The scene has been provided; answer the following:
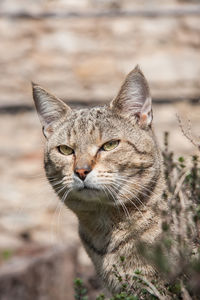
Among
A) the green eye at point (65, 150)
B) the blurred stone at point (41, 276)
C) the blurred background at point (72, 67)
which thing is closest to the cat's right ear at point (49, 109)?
the green eye at point (65, 150)

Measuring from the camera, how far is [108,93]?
5.97 meters

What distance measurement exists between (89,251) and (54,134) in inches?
29.0

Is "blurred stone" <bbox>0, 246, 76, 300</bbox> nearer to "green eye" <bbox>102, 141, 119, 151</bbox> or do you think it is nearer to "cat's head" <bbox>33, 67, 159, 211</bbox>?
"cat's head" <bbox>33, 67, 159, 211</bbox>

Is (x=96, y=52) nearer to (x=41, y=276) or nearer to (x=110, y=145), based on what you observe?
(x=41, y=276)

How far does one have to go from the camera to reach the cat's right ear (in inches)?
134

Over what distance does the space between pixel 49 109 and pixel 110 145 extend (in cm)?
59

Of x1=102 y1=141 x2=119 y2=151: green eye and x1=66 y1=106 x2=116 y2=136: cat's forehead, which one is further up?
x1=66 y1=106 x2=116 y2=136: cat's forehead

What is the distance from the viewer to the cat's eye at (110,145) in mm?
3026

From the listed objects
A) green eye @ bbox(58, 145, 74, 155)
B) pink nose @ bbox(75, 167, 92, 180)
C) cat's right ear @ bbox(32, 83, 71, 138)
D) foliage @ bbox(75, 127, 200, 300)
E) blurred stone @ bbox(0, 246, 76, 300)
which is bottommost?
blurred stone @ bbox(0, 246, 76, 300)

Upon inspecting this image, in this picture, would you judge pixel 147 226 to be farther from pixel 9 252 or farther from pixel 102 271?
pixel 9 252

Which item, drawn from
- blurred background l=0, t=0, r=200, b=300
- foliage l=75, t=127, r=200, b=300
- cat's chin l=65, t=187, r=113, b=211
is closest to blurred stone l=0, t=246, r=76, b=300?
blurred background l=0, t=0, r=200, b=300

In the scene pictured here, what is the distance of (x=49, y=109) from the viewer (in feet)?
11.3

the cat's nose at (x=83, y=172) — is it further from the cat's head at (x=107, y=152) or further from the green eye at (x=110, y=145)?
the green eye at (x=110, y=145)

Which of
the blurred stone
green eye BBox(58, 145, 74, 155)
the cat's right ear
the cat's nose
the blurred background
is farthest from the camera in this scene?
the blurred background
